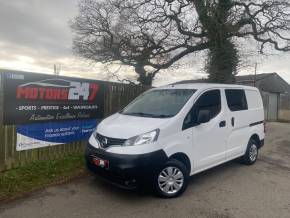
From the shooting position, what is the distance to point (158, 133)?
4.62m

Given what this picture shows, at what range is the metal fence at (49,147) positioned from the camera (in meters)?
5.83

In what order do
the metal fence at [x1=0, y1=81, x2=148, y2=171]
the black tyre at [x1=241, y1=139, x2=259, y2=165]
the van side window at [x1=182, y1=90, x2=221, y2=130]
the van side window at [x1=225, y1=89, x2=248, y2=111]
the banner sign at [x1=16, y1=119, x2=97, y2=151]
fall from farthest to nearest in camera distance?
1. the black tyre at [x1=241, y1=139, x2=259, y2=165]
2. the van side window at [x1=225, y1=89, x2=248, y2=111]
3. the banner sign at [x1=16, y1=119, x2=97, y2=151]
4. the metal fence at [x1=0, y1=81, x2=148, y2=171]
5. the van side window at [x1=182, y1=90, x2=221, y2=130]

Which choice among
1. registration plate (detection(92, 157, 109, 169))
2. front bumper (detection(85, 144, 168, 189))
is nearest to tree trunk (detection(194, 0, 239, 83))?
front bumper (detection(85, 144, 168, 189))

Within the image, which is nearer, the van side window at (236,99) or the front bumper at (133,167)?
the front bumper at (133,167)

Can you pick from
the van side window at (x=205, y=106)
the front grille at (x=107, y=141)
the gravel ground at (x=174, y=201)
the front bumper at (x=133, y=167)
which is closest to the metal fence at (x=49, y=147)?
the gravel ground at (x=174, y=201)

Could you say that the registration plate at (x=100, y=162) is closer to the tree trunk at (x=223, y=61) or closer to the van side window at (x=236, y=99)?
A: the van side window at (x=236, y=99)

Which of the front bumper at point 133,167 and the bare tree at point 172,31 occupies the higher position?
the bare tree at point 172,31

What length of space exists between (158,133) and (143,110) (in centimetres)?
122

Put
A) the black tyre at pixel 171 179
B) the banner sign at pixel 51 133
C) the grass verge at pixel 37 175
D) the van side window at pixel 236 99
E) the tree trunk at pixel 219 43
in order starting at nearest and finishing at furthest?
the black tyre at pixel 171 179 → the grass verge at pixel 37 175 → the banner sign at pixel 51 133 → the van side window at pixel 236 99 → the tree trunk at pixel 219 43

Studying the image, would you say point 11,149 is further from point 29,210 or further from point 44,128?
point 29,210

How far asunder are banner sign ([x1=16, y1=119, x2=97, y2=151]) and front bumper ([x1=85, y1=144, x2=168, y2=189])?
244cm

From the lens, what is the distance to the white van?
4.50m

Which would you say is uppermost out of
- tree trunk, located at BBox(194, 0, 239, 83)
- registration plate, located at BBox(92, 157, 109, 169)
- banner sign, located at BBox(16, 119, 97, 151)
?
tree trunk, located at BBox(194, 0, 239, 83)

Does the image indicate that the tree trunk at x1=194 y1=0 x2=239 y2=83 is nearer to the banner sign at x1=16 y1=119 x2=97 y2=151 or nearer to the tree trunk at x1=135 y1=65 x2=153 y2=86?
the tree trunk at x1=135 y1=65 x2=153 y2=86
